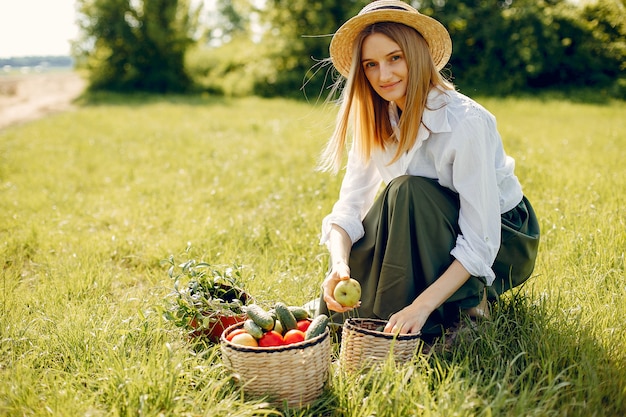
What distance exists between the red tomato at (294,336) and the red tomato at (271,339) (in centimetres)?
2

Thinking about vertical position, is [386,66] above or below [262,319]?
above

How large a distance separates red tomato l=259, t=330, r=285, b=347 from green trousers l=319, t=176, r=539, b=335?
54cm

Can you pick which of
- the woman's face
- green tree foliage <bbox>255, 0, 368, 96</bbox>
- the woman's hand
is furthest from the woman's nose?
green tree foliage <bbox>255, 0, 368, 96</bbox>

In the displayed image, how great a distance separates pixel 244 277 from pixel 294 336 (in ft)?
3.61

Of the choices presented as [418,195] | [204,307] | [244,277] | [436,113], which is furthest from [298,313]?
[436,113]

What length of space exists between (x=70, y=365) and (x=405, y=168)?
5.72ft

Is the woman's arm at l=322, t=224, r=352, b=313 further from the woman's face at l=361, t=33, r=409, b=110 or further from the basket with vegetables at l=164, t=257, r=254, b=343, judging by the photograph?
the woman's face at l=361, t=33, r=409, b=110

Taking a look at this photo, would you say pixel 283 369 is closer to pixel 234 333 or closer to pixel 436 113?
pixel 234 333

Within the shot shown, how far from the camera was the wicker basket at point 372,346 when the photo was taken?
2.31m

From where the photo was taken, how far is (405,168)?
2.82 meters

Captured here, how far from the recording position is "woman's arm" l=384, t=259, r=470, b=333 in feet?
7.84

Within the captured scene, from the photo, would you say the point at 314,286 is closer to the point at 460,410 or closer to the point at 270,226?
the point at 270,226

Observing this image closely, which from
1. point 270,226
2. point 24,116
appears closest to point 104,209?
point 270,226

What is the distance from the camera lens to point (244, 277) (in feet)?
11.2
